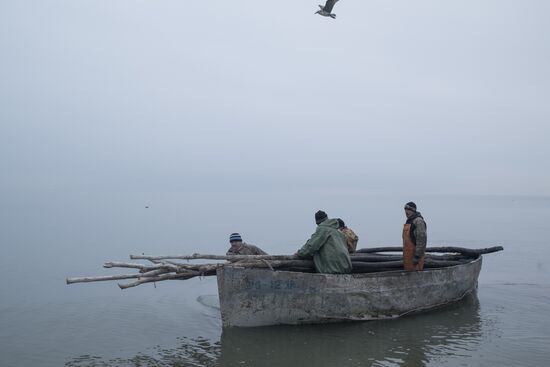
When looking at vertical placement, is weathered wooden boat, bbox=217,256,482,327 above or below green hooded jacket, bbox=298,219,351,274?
below

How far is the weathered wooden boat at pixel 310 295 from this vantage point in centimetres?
859

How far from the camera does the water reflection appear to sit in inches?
306

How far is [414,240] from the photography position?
9797 mm

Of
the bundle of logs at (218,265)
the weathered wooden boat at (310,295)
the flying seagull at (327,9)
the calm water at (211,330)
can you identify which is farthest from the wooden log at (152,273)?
the flying seagull at (327,9)

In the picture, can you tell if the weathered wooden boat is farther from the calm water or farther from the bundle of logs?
the bundle of logs

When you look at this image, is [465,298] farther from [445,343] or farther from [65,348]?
[65,348]

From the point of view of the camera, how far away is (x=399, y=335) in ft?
29.0

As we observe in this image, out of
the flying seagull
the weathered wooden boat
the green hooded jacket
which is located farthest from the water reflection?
the flying seagull

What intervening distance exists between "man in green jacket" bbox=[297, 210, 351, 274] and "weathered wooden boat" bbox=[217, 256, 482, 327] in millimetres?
307

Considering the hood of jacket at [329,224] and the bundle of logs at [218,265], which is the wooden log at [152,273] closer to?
the bundle of logs at [218,265]

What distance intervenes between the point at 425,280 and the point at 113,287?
8727 mm

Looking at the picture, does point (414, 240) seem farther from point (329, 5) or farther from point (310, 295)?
point (329, 5)

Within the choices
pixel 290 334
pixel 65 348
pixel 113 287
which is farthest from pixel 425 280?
pixel 113 287

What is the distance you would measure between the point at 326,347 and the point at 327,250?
1797 millimetres
